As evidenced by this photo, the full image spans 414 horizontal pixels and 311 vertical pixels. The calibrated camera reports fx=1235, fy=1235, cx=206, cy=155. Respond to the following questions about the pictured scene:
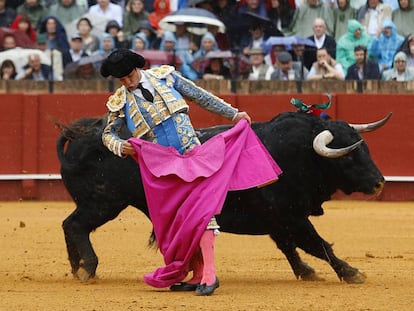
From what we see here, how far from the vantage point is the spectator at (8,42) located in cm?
1249

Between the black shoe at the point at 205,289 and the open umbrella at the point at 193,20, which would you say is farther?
the open umbrella at the point at 193,20

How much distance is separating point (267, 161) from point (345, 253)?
2276 millimetres

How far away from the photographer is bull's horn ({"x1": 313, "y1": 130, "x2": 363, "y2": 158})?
6863 millimetres

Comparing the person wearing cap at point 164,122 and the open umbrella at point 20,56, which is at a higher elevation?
the person wearing cap at point 164,122

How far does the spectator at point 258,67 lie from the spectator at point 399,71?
118 centimetres

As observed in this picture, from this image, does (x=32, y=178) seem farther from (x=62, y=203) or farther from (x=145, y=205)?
(x=145, y=205)

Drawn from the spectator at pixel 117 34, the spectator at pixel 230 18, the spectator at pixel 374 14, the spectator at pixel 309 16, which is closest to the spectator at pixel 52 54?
the spectator at pixel 117 34

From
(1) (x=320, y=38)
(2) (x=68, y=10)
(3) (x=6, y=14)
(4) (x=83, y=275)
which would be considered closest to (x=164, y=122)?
(4) (x=83, y=275)

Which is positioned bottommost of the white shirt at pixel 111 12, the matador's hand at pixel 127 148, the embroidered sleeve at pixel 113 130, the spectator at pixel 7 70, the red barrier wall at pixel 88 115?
the red barrier wall at pixel 88 115

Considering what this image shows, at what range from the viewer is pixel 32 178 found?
43.4ft

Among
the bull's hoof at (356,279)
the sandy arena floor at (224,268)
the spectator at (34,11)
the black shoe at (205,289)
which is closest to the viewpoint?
the sandy arena floor at (224,268)

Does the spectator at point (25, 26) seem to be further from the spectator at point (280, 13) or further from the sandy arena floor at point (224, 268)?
the spectator at point (280, 13)

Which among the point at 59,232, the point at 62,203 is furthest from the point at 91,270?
the point at 62,203

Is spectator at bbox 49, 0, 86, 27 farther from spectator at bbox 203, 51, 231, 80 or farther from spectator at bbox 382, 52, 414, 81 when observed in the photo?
spectator at bbox 382, 52, 414, 81
